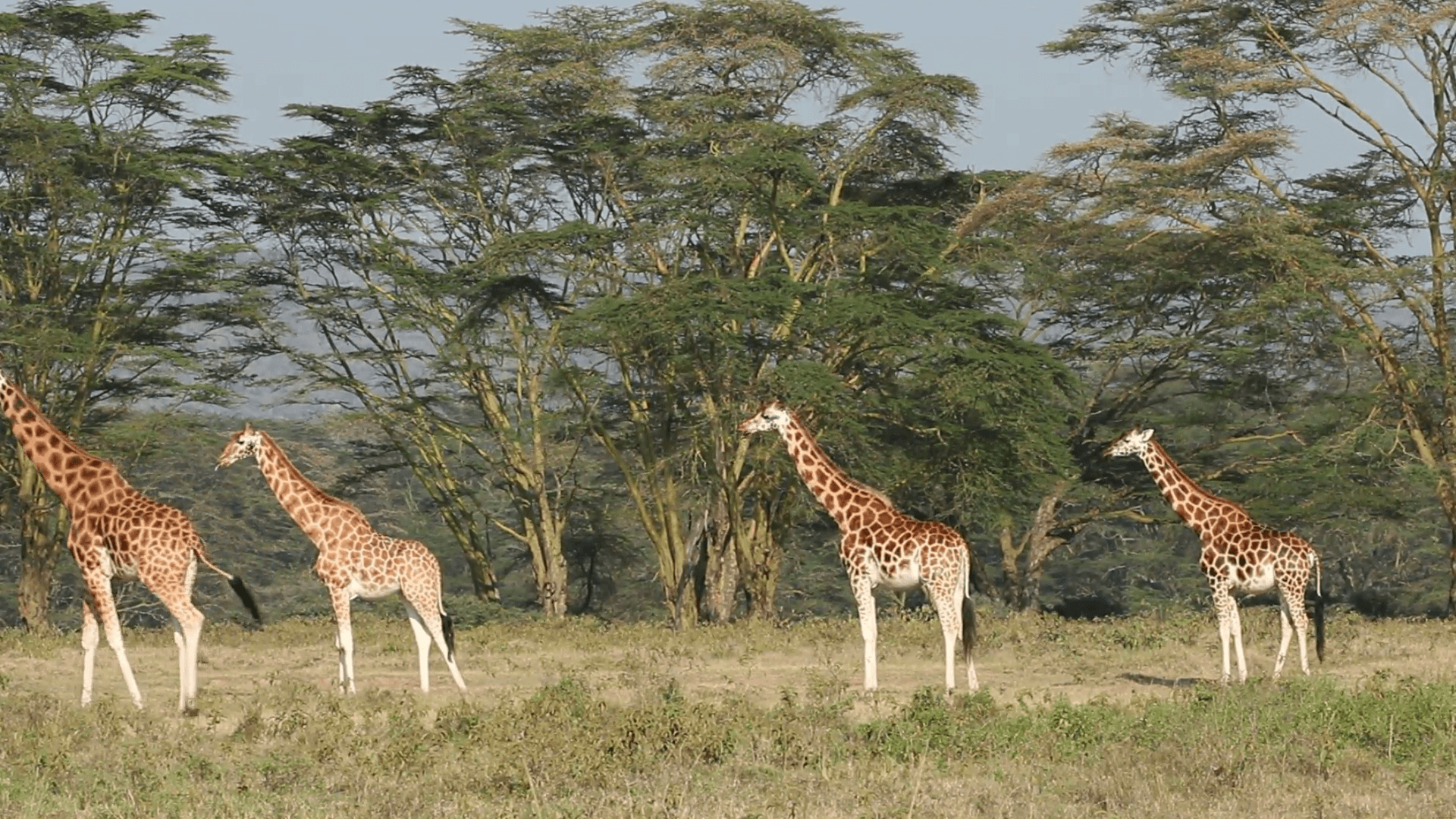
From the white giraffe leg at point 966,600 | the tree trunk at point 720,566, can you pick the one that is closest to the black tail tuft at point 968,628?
the white giraffe leg at point 966,600

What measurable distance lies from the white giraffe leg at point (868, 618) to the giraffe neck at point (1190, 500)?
111 inches

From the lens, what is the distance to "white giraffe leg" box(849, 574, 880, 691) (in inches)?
639

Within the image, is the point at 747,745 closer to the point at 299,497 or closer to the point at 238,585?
the point at 238,585

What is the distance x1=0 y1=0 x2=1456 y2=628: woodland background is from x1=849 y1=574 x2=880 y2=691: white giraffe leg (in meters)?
9.32

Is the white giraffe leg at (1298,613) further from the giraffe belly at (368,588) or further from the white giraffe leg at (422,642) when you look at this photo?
the giraffe belly at (368,588)

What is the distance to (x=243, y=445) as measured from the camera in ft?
54.5

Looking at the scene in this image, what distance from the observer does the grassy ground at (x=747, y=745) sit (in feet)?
34.9

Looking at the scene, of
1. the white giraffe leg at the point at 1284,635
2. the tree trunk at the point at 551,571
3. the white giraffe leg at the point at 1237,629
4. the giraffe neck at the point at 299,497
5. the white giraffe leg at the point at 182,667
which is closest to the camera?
the white giraffe leg at the point at 182,667

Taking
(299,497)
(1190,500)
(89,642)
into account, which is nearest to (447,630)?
(299,497)

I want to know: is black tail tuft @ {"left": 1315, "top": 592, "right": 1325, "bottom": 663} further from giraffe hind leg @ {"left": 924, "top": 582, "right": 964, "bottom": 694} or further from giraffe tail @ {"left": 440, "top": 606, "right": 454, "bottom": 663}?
giraffe tail @ {"left": 440, "top": 606, "right": 454, "bottom": 663}

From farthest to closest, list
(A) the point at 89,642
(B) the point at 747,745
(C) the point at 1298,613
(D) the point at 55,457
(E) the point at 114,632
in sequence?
(C) the point at 1298,613
(D) the point at 55,457
(A) the point at 89,642
(E) the point at 114,632
(B) the point at 747,745

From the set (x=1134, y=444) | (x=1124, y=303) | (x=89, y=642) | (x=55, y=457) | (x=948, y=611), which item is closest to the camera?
(x=89, y=642)

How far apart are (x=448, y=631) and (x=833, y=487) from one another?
11.1ft

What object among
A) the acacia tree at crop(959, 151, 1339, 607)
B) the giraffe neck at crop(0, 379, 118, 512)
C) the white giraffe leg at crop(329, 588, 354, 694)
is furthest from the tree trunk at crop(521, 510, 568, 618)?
the giraffe neck at crop(0, 379, 118, 512)
